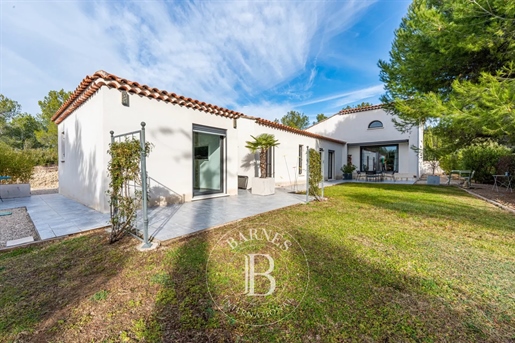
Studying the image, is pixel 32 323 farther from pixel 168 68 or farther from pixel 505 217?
pixel 168 68

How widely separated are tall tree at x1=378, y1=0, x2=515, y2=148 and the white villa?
14.5 ft

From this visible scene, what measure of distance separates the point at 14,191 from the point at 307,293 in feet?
39.2

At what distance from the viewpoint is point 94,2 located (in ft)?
23.1

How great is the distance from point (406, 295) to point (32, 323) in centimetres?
380

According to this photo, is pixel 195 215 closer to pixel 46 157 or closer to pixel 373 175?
pixel 373 175

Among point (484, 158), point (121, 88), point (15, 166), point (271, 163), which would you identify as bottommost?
point (15, 166)

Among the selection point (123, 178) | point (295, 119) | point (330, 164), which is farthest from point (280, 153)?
point (295, 119)

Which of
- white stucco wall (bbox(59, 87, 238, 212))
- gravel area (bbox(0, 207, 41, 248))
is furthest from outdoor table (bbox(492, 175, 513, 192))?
gravel area (bbox(0, 207, 41, 248))

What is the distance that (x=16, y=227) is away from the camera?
4.82m

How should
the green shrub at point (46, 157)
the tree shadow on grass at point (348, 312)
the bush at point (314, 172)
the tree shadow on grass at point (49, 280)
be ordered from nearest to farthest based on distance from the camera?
1. the tree shadow on grass at point (348, 312)
2. the tree shadow on grass at point (49, 280)
3. the bush at point (314, 172)
4. the green shrub at point (46, 157)

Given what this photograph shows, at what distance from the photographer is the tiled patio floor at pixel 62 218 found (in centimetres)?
446

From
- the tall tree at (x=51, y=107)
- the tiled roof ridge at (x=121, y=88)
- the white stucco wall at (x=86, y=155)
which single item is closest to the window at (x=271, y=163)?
the tiled roof ridge at (x=121, y=88)

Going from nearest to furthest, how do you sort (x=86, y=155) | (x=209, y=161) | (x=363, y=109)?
(x=86, y=155) < (x=209, y=161) < (x=363, y=109)

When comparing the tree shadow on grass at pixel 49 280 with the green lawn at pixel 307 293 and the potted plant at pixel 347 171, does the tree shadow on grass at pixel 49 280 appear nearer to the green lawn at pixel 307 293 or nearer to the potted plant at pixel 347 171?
the green lawn at pixel 307 293
